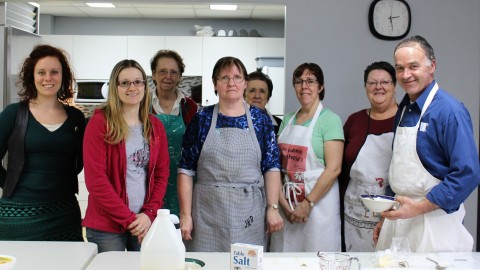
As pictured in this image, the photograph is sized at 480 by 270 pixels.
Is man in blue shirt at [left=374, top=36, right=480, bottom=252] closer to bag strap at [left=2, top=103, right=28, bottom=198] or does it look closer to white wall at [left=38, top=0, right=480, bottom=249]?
white wall at [left=38, top=0, right=480, bottom=249]

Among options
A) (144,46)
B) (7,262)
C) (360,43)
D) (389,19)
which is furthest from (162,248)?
(144,46)

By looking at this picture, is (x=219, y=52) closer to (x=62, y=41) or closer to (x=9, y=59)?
(x=62, y=41)

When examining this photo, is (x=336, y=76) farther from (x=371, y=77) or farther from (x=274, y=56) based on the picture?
(x=274, y=56)

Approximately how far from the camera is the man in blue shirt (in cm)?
179

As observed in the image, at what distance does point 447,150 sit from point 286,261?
71 cm

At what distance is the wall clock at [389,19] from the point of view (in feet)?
10.1

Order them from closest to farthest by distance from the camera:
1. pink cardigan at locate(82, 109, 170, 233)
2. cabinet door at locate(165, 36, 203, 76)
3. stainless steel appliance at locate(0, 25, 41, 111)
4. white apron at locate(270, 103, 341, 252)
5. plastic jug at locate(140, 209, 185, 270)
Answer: plastic jug at locate(140, 209, 185, 270) → pink cardigan at locate(82, 109, 170, 233) → white apron at locate(270, 103, 341, 252) → stainless steel appliance at locate(0, 25, 41, 111) → cabinet door at locate(165, 36, 203, 76)

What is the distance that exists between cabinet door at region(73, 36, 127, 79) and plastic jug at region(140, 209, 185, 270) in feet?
16.6

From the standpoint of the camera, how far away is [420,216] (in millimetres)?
1900

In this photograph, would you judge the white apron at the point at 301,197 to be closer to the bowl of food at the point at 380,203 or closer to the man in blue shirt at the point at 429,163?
the man in blue shirt at the point at 429,163

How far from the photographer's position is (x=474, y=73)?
10.3 feet

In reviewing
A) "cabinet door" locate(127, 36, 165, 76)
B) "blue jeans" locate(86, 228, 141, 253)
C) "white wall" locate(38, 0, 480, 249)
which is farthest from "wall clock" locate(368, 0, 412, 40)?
"cabinet door" locate(127, 36, 165, 76)

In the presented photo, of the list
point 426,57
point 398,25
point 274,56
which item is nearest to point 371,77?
point 426,57

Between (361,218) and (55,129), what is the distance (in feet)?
4.82
